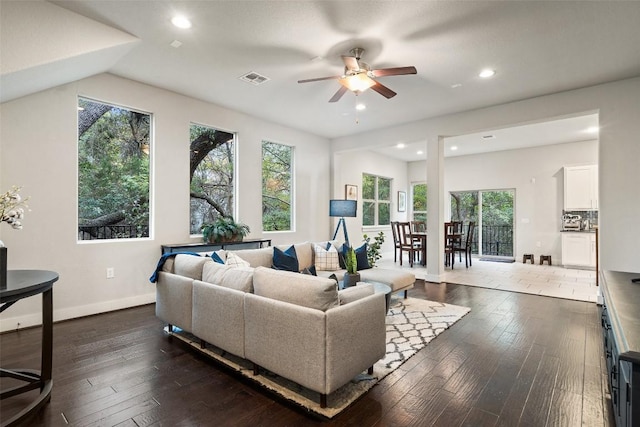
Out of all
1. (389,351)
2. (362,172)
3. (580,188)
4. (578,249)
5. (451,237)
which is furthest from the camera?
(362,172)

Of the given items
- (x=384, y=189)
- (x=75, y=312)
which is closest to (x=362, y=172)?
Answer: (x=384, y=189)

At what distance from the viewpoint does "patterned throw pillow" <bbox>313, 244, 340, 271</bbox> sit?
4.47 m

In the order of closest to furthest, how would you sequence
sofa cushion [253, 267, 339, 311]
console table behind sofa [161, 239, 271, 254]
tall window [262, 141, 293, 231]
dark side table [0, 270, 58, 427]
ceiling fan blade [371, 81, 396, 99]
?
dark side table [0, 270, 58, 427] < sofa cushion [253, 267, 339, 311] < ceiling fan blade [371, 81, 396, 99] < console table behind sofa [161, 239, 271, 254] < tall window [262, 141, 293, 231]

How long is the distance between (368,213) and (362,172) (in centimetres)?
119

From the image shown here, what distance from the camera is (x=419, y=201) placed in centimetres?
1041

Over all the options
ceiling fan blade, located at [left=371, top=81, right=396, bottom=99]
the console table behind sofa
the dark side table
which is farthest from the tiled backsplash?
the dark side table

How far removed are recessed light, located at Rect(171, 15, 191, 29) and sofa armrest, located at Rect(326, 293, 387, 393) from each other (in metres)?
2.83

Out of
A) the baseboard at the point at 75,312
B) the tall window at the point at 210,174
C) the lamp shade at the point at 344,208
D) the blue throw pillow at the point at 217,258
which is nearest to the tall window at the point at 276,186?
the tall window at the point at 210,174

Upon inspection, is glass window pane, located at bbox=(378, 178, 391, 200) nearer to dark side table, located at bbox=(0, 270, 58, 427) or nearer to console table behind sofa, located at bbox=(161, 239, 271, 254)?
console table behind sofa, located at bbox=(161, 239, 271, 254)

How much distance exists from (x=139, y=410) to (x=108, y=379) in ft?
1.86

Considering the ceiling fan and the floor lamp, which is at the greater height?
the ceiling fan

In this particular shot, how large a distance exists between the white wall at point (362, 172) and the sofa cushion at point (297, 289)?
5.05m

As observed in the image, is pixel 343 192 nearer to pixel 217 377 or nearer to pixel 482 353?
pixel 482 353

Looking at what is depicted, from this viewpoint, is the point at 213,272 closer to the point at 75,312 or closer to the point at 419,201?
the point at 75,312
